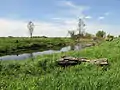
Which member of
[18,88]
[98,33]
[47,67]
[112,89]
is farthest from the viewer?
[98,33]

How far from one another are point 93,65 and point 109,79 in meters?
6.46

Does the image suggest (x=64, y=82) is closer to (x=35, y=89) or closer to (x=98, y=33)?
(x=35, y=89)

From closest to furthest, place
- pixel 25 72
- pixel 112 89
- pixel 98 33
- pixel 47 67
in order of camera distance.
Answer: pixel 112 89
pixel 25 72
pixel 47 67
pixel 98 33

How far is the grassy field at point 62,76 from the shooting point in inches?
530

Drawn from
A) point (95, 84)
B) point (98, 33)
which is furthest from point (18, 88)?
point (98, 33)

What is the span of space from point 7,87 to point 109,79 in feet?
17.6

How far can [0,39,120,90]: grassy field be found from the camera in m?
13.5

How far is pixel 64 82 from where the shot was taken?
14062 mm

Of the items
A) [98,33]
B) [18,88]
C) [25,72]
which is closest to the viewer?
[18,88]

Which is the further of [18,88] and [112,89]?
[18,88]

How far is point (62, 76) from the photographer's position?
51.9ft

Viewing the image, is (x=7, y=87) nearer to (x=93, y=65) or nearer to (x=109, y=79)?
(x=109, y=79)

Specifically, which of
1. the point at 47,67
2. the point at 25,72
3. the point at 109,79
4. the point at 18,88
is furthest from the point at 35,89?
the point at 47,67

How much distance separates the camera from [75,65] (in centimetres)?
2175
